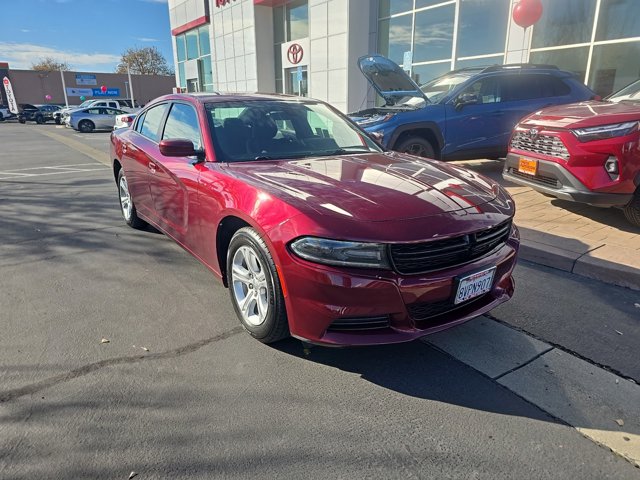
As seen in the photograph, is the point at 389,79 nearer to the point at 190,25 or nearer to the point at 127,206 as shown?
the point at 127,206

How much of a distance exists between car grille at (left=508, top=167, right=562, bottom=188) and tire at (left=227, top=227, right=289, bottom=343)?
3827 millimetres

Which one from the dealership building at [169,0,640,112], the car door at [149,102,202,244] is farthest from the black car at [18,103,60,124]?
the car door at [149,102,202,244]

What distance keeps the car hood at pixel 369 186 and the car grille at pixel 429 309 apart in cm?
49

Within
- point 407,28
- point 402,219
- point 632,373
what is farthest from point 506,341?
point 407,28

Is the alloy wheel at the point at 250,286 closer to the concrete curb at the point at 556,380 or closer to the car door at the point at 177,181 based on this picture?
the car door at the point at 177,181

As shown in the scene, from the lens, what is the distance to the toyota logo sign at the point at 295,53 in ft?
63.5

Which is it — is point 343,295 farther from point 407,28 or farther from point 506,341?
point 407,28

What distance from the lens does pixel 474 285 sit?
2566 millimetres

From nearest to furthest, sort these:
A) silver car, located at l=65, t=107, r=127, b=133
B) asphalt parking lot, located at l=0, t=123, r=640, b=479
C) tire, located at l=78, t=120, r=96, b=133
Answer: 1. asphalt parking lot, located at l=0, t=123, r=640, b=479
2. silver car, located at l=65, t=107, r=127, b=133
3. tire, located at l=78, t=120, r=96, b=133

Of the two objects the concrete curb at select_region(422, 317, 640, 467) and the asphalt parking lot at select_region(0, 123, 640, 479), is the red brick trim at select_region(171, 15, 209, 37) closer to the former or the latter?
the asphalt parking lot at select_region(0, 123, 640, 479)

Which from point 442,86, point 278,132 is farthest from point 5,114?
point 278,132

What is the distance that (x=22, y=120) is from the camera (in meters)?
36.7

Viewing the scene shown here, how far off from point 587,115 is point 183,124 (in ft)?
14.2

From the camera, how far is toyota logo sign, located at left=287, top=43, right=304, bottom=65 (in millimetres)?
19348
